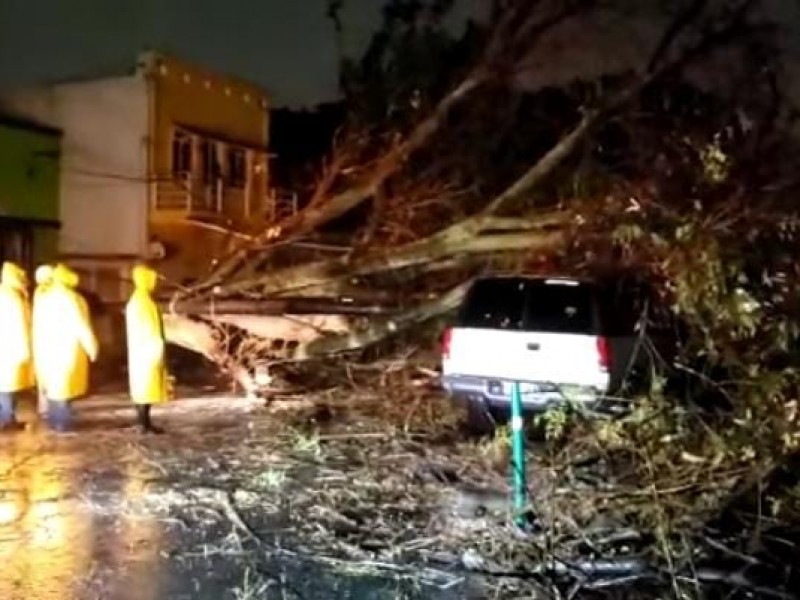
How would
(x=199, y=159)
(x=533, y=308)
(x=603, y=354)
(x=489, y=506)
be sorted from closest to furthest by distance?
(x=489, y=506), (x=603, y=354), (x=533, y=308), (x=199, y=159)

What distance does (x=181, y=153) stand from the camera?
1155 inches

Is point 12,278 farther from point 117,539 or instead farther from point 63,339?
point 117,539

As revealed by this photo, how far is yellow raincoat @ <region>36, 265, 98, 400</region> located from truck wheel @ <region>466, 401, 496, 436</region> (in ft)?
13.0

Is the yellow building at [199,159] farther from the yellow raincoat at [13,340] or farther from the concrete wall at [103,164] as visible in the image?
the yellow raincoat at [13,340]

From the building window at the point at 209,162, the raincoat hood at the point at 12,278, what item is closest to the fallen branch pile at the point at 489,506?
the raincoat hood at the point at 12,278

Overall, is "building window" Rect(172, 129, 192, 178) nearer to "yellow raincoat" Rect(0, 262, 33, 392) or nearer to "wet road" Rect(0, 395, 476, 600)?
"yellow raincoat" Rect(0, 262, 33, 392)

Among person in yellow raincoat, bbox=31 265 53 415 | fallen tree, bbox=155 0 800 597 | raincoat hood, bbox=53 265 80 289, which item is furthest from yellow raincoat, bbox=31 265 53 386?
fallen tree, bbox=155 0 800 597

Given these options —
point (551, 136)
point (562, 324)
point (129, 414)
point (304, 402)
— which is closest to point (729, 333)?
point (562, 324)

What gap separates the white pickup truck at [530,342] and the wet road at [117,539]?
240 cm

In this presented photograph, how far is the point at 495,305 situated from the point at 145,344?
12.1ft

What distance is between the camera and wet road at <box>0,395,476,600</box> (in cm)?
722

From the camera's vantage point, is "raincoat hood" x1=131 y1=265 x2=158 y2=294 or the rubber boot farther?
"raincoat hood" x1=131 y1=265 x2=158 y2=294

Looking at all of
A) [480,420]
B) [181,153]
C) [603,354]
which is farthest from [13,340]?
[181,153]

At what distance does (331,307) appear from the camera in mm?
15992
